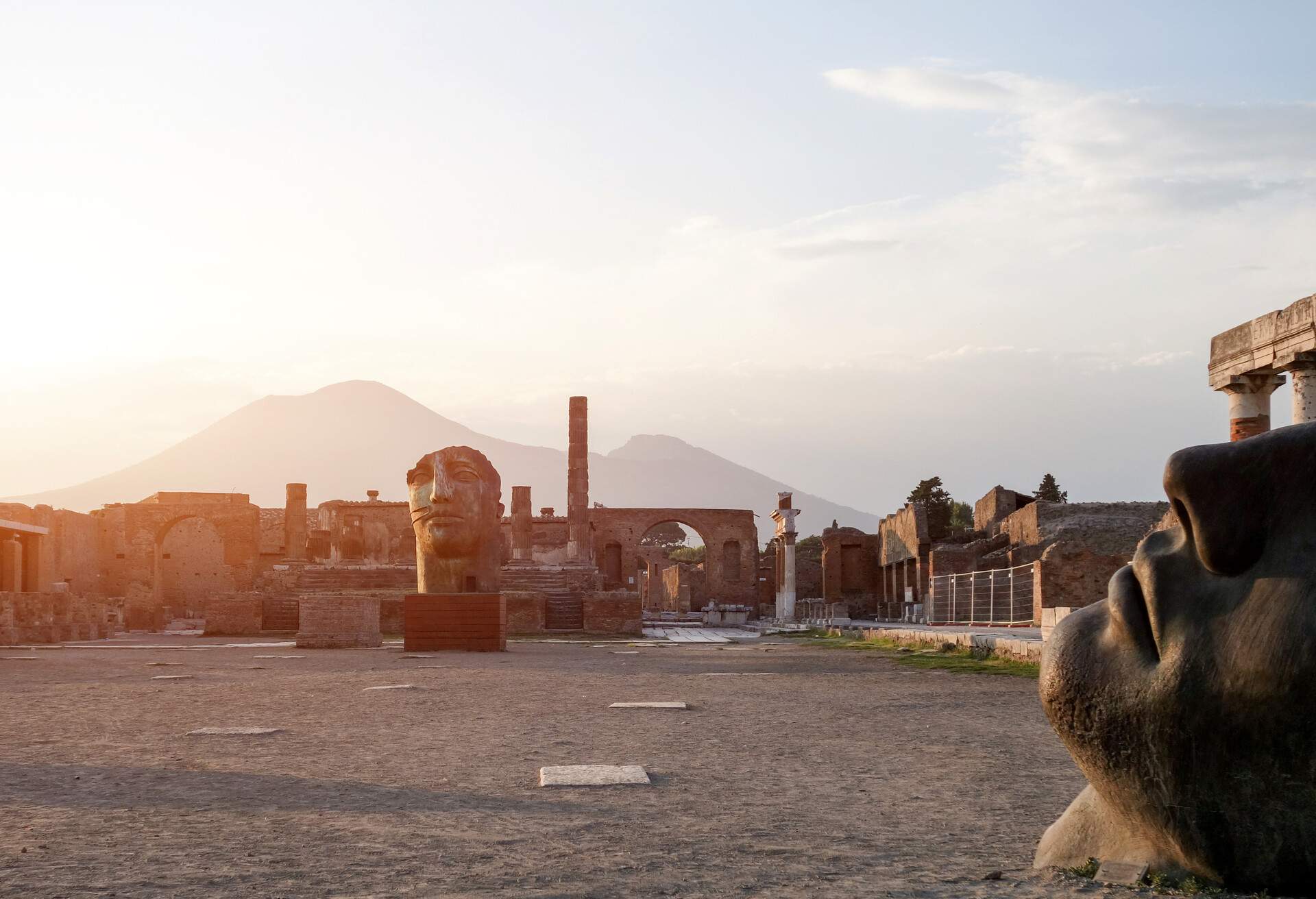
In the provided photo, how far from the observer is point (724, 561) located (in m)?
57.0

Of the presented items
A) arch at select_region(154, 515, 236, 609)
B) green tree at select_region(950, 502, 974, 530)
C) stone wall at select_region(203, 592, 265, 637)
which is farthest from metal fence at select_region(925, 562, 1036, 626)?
green tree at select_region(950, 502, 974, 530)

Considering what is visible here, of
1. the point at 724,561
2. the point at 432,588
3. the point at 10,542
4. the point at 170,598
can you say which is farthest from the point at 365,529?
the point at 432,588

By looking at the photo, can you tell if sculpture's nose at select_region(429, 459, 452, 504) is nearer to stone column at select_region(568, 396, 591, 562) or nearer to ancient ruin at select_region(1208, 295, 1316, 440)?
ancient ruin at select_region(1208, 295, 1316, 440)

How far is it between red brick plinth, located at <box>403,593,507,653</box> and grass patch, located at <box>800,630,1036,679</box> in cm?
524

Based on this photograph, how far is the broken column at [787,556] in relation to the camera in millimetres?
41219

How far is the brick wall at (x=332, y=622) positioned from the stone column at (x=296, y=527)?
31.3 meters

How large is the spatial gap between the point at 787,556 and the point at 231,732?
118 feet

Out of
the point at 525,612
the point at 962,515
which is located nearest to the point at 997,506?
the point at 525,612

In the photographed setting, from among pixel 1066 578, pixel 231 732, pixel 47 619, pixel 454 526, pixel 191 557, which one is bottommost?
pixel 47 619

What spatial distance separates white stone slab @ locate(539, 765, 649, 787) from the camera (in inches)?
193

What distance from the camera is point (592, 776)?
5.05 meters

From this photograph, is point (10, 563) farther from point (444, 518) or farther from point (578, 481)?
point (578, 481)

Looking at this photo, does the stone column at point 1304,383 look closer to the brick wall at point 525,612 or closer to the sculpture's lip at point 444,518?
the sculpture's lip at point 444,518

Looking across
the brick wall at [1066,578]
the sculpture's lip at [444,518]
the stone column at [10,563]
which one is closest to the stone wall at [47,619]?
the stone column at [10,563]
